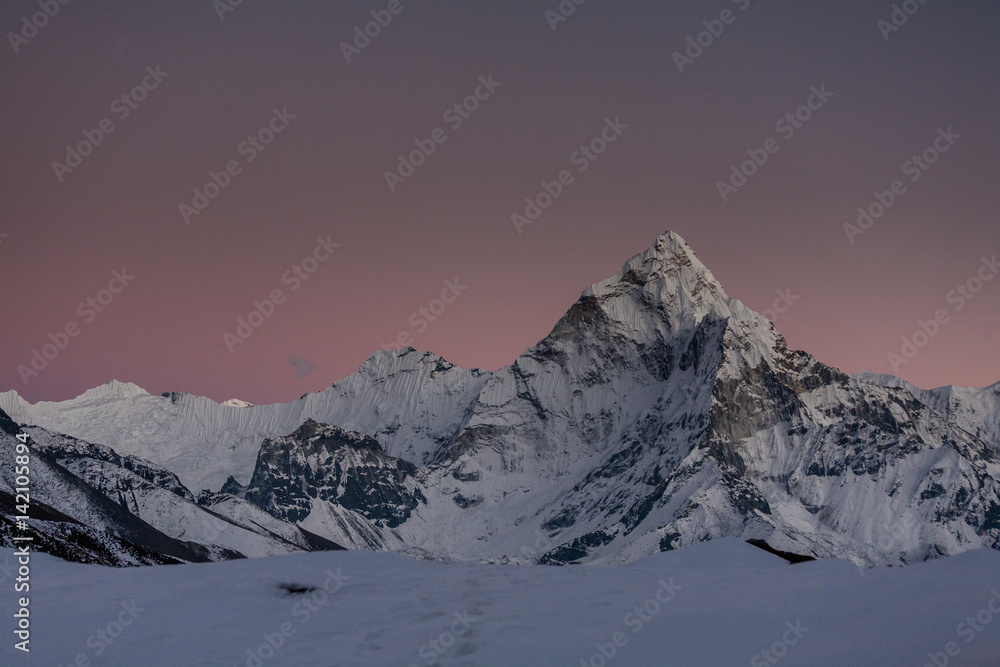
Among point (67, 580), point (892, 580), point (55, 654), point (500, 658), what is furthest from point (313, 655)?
point (892, 580)

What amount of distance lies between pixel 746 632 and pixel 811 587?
3544 millimetres

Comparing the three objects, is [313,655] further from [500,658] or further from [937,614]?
[937,614]

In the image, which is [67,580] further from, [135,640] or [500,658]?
[500,658]

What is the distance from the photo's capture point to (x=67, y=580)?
82.3ft

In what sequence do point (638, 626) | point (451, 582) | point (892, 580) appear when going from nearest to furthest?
1. point (638, 626)
2. point (892, 580)
3. point (451, 582)

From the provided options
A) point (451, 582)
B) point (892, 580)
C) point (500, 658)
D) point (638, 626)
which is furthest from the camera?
point (451, 582)

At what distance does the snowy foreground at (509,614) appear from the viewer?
19.8 meters

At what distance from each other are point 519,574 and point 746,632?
6866 mm

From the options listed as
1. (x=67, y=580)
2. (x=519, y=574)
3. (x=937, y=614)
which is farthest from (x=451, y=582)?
(x=937, y=614)

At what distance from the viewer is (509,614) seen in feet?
73.3

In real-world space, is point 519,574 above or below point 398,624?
above

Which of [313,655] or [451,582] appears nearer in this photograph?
[313,655]

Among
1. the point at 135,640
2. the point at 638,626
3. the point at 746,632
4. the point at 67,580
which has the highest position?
the point at 746,632

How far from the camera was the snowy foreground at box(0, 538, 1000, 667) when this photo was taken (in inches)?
779
